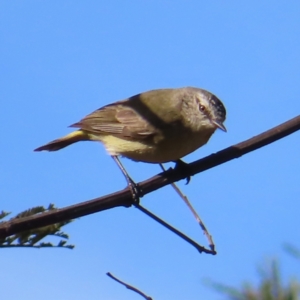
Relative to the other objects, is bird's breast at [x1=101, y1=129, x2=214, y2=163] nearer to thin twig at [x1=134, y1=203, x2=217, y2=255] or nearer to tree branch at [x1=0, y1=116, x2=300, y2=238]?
tree branch at [x1=0, y1=116, x2=300, y2=238]

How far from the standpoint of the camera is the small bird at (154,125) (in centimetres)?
498

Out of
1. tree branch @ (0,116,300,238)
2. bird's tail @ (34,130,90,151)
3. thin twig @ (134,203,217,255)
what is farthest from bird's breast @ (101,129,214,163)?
thin twig @ (134,203,217,255)

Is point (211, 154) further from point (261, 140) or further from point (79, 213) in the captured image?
point (79, 213)

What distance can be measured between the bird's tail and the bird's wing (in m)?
0.15

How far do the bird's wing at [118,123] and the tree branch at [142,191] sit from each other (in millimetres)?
2391

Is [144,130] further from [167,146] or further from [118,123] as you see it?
[118,123]

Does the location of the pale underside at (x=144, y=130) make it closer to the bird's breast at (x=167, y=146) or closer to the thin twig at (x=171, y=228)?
the bird's breast at (x=167, y=146)

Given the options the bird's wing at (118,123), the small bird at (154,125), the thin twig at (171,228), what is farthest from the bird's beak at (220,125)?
the thin twig at (171,228)

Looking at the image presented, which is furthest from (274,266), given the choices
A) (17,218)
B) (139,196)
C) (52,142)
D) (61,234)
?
(52,142)

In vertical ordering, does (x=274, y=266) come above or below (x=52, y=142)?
below

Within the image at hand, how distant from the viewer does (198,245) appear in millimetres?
2562

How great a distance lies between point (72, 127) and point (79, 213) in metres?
3.55

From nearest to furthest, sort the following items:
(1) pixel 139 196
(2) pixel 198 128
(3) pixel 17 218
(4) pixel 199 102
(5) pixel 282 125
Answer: (3) pixel 17 218 < (5) pixel 282 125 < (1) pixel 139 196 < (2) pixel 198 128 < (4) pixel 199 102

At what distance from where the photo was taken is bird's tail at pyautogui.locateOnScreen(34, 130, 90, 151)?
18.9 feet
